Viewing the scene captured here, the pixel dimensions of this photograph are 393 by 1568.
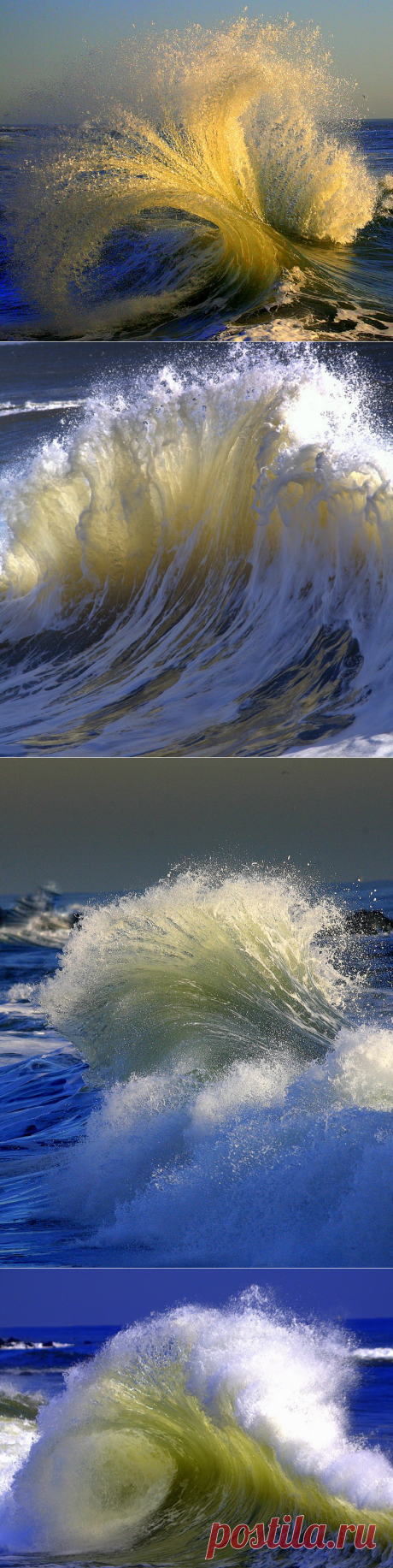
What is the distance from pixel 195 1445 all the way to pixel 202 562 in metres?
3.01

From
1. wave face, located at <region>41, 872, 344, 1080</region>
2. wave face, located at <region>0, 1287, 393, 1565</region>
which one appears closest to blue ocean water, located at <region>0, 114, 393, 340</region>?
wave face, located at <region>41, 872, 344, 1080</region>

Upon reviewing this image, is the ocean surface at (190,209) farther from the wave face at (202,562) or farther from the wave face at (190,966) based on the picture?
the wave face at (190,966)

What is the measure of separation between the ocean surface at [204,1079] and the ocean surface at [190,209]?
7.47 feet

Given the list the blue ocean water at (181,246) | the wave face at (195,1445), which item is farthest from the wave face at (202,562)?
the wave face at (195,1445)

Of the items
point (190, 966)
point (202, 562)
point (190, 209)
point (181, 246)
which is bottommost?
point (190, 966)

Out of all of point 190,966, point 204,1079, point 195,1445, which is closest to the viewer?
point 195,1445

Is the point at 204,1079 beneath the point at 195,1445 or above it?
above

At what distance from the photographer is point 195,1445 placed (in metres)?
2.92

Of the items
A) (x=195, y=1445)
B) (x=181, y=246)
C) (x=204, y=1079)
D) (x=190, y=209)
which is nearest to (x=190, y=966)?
(x=204, y=1079)

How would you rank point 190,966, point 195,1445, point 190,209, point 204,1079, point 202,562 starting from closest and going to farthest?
point 195,1445
point 204,1079
point 190,966
point 202,562
point 190,209

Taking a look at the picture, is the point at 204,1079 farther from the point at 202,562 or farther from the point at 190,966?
the point at 202,562

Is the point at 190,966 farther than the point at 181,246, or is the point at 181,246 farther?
the point at 181,246

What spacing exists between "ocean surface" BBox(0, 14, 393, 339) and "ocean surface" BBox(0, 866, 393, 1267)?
2278 millimetres

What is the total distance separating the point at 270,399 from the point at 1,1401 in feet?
11.7
